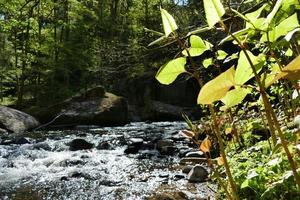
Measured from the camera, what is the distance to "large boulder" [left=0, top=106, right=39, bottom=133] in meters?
14.0

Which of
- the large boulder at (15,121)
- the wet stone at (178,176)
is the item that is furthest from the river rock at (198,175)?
the large boulder at (15,121)

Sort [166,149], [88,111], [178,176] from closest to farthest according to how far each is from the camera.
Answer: [178,176] → [166,149] → [88,111]

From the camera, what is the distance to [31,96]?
2500 centimetres

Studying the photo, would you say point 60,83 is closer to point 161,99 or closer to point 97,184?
point 161,99

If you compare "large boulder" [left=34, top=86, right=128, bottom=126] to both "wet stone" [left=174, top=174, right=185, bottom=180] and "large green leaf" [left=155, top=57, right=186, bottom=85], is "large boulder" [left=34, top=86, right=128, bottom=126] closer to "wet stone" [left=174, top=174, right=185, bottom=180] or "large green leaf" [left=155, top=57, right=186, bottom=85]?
"wet stone" [left=174, top=174, right=185, bottom=180]

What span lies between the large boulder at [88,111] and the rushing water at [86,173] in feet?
20.1

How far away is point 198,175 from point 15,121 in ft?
34.3

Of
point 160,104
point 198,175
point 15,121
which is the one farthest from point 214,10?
point 160,104

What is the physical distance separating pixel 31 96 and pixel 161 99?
881 centimetres

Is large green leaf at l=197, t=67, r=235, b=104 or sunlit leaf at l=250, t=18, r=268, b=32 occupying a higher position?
sunlit leaf at l=250, t=18, r=268, b=32

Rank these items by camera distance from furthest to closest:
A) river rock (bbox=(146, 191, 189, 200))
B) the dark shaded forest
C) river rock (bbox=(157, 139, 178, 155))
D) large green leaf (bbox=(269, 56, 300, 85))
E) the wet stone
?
the dark shaded forest → river rock (bbox=(157, 139, 178, 155)) → the wet stone → river rock (bbox=(146, 191, 189, 200)) → large green leaf (bbox=(269, 56, 300, 85))

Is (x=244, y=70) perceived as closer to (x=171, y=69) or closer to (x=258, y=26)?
(x=258, y=26)

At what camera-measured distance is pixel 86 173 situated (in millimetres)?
6848

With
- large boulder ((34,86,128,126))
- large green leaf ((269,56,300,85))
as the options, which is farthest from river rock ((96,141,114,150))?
large green leaf ((269,56,300,85))
